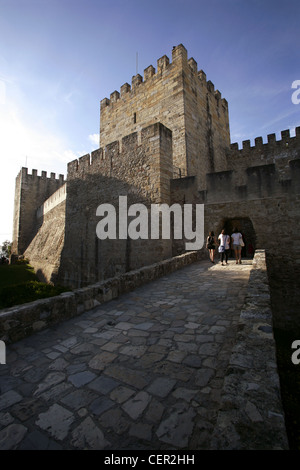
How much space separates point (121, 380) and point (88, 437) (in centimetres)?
61

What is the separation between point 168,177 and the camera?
9305mm

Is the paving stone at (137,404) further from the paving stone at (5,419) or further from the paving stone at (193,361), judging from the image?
the paving stone at (5,419)

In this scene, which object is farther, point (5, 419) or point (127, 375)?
point (127, 375)

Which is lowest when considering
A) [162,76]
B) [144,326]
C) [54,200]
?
[144,326]

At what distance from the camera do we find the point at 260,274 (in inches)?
177

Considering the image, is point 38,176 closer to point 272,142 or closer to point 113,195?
point 113,195

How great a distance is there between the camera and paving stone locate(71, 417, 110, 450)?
4.86 feet

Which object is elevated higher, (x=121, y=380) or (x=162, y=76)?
(x=162, y=76)

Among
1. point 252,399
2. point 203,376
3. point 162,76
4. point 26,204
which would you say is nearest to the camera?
point 252,399

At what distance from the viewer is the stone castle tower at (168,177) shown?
8.46m

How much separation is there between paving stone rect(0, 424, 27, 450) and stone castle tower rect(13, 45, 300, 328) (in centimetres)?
708

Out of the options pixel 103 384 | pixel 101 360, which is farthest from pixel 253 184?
pixel 103 384
